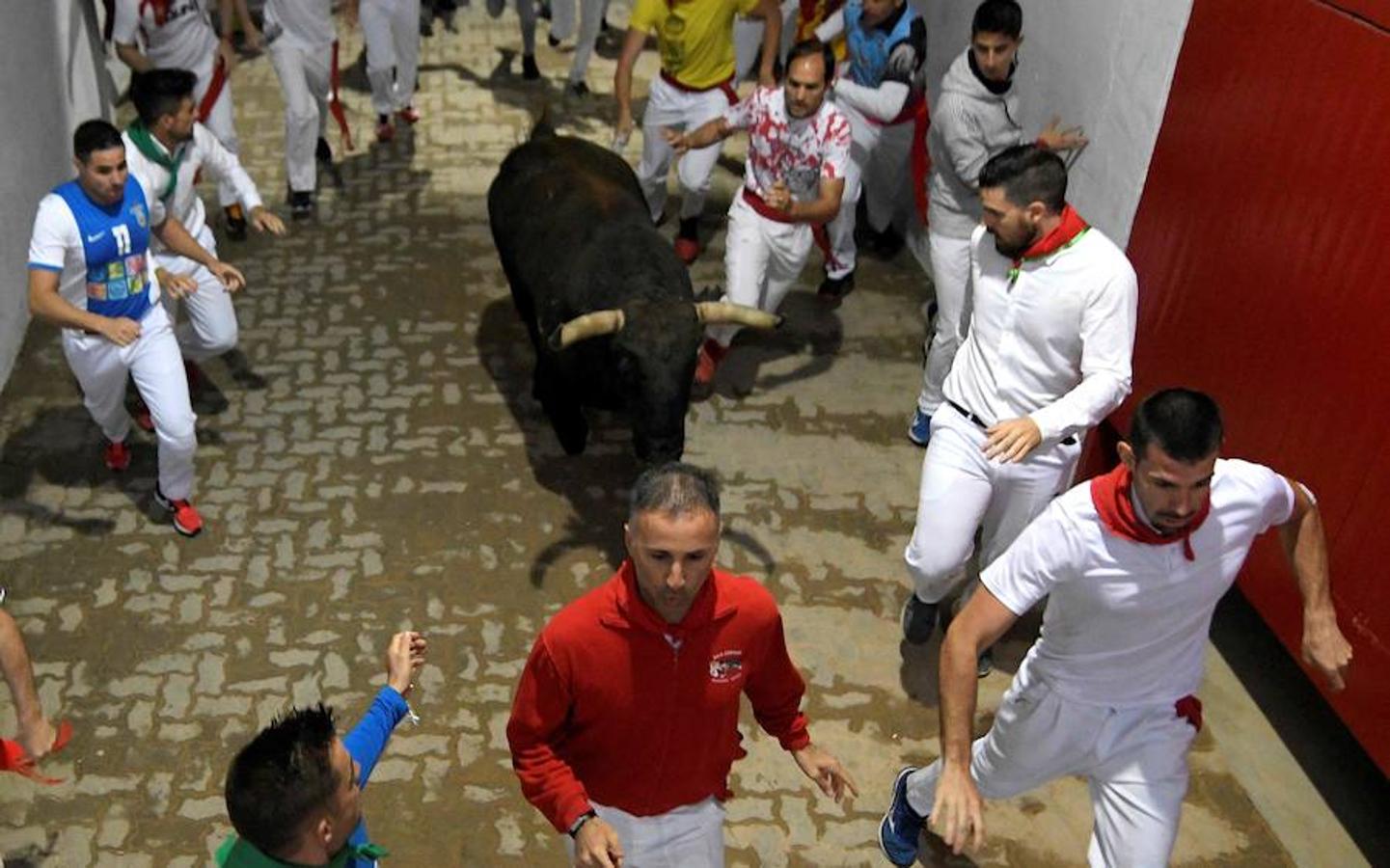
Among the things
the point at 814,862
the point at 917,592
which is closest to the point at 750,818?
the point at 814,862

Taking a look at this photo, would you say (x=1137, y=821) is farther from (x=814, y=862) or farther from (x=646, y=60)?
(x=646, y=60)

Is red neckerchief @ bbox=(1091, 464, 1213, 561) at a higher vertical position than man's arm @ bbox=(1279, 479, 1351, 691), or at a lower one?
higher

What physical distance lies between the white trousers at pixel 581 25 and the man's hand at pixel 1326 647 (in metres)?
9.77

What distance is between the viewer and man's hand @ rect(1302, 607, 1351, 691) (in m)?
4.07

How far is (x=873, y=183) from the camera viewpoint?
9.87m

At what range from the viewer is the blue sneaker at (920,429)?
7.71 m

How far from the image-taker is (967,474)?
5555 mm

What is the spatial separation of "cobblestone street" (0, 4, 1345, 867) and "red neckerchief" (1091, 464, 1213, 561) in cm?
196

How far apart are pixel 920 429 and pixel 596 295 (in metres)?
2.30

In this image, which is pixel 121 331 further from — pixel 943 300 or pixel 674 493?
pixel 943 300

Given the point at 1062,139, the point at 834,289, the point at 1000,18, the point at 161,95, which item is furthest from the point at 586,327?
the point at 834,289

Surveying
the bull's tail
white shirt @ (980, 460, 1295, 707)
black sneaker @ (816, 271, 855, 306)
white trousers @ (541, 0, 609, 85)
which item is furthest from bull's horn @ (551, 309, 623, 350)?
white trousers @ (541, 0, 609, 85)

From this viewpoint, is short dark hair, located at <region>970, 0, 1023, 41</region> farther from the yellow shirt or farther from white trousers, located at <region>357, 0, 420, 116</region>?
white trousers, located at <region>357, 0, 420, 116</region>

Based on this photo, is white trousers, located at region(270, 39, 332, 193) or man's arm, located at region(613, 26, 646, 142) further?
white trousers, located at region(270, 39, 332, 193)
